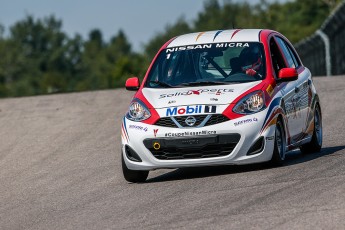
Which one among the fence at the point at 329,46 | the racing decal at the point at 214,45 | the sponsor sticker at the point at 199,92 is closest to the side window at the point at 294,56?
the racing decal at the point at 214,45

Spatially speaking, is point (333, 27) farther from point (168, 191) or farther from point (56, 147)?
point (168, 191)

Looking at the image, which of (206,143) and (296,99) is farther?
(296,99)

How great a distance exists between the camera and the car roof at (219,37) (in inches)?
549

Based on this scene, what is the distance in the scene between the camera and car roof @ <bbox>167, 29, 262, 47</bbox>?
45.7 feet

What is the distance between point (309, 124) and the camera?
14.4 m

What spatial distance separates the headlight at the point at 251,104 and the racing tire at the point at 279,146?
33 centimetres

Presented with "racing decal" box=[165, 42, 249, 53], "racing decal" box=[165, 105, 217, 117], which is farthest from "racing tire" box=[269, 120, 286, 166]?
"racing decal" box=[165, 42, 249, 53]

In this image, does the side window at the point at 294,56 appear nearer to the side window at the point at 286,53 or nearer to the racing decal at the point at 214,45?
the side window at the point at 286,53

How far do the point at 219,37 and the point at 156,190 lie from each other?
8.82 ft

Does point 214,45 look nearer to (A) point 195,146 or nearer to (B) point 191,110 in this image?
(B) point 191,110

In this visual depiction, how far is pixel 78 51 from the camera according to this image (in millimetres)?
Result: 171875

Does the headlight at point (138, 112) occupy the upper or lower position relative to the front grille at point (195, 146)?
upper

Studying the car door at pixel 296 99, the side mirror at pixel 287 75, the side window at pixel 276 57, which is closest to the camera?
the side mirror at pixel 287 75

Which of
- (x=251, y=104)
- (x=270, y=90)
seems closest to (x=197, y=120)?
(x=251, y=104)
